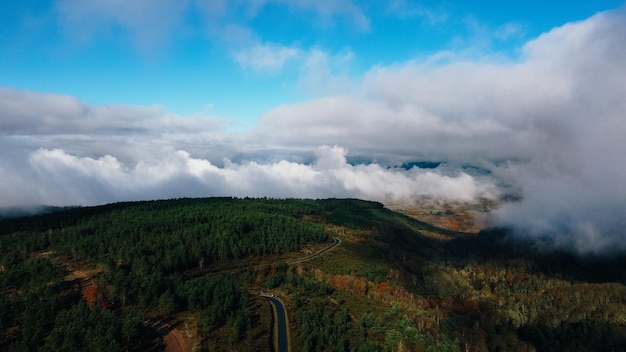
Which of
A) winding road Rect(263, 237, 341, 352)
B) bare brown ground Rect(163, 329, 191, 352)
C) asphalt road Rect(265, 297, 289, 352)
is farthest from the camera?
winding road Rect(263, 237, 341, 352)

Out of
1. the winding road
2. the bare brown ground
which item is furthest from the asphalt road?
the bare brown ground

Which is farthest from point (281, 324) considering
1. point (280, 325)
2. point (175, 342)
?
point (175, 342)

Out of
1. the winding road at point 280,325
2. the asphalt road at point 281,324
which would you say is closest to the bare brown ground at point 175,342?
the winding road at point 280,325

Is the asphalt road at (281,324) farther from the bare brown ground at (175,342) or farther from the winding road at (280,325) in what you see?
the bare brown ground at (175,342)

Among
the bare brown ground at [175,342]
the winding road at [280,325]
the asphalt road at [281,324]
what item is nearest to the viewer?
the bare brown ground at [175,342]

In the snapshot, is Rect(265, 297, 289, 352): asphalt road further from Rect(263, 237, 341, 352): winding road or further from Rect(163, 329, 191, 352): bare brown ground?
Rect(163, 329, 191, 352): bare brown ground

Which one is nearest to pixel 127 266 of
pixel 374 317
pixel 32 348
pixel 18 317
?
pixel 18 317

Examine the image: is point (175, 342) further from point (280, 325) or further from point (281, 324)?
point (281, 324)

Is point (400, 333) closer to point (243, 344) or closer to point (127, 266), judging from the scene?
point (243, 344)
